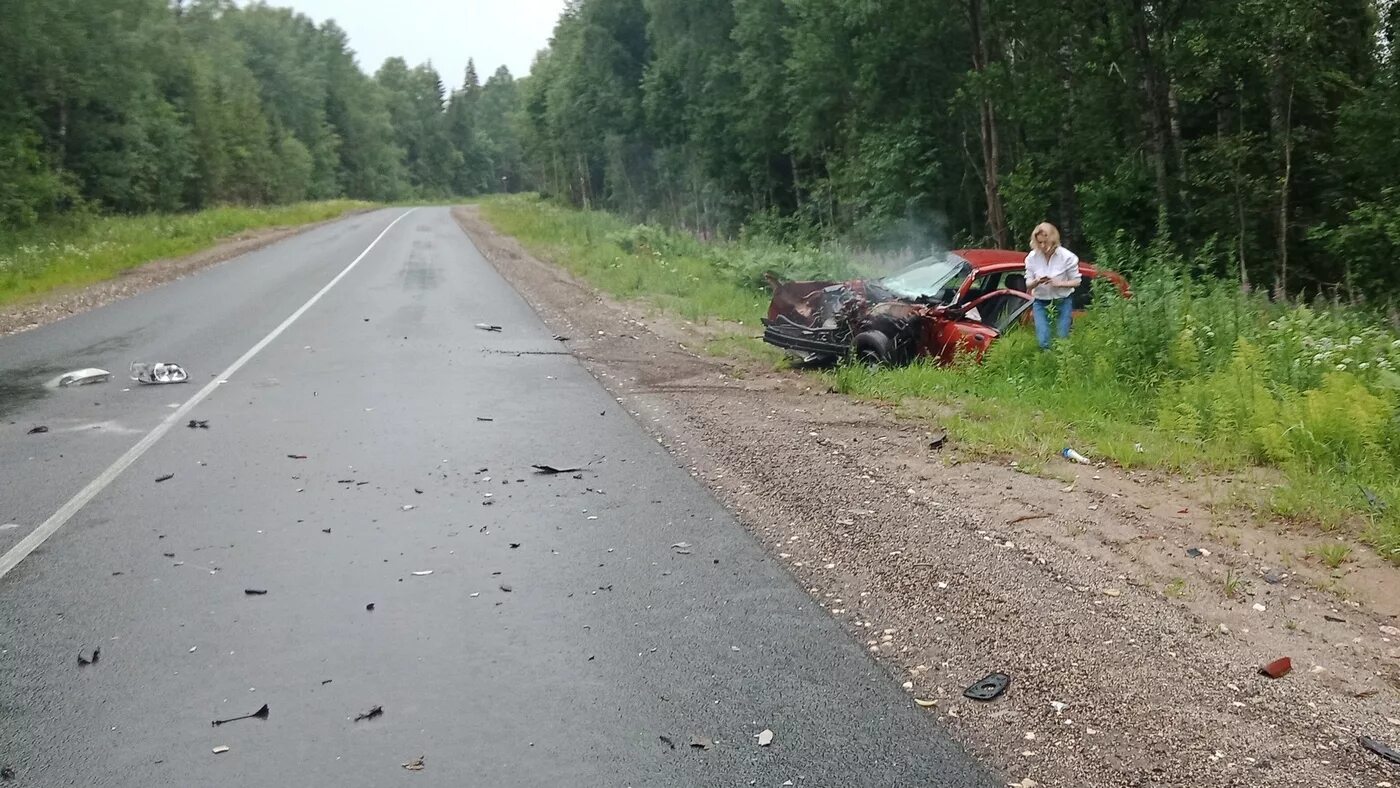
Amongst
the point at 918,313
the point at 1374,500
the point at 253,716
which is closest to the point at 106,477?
the point at 253,716

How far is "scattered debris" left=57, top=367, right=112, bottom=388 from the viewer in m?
11.1

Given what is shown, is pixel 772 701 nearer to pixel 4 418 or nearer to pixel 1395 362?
pixel 1395 362

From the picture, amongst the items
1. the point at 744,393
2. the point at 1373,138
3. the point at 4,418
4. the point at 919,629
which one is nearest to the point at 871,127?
the point at 1373,138

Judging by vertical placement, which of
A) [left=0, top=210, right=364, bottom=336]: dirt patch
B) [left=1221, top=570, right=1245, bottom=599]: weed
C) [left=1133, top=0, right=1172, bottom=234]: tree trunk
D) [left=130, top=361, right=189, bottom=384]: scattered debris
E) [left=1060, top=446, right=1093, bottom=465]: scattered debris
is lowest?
[left=1060, top=446, right=1093, bottom=465]: scattered debris

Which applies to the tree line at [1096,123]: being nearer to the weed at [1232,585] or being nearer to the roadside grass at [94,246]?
the weed at [1232,585]

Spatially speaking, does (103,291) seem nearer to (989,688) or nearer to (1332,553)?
(989,688)

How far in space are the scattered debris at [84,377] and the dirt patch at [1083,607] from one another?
6596mm

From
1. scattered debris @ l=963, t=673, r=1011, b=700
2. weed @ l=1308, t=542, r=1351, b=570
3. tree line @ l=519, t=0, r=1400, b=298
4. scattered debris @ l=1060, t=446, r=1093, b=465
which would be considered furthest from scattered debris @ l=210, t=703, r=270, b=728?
tree line @ l=519, t=0, r=1400, b=298

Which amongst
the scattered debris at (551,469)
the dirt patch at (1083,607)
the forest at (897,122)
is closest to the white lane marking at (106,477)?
the scattered debris at (551,469)

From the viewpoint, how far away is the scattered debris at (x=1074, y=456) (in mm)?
7691

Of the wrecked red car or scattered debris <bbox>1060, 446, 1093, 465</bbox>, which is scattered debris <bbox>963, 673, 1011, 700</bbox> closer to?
scattered debris <bbox>1060, 446, 1093, 465</bbox>

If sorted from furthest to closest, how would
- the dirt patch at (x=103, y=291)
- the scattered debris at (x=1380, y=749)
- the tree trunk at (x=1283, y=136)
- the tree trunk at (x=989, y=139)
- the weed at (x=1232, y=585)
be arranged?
the tree trunk at (x=989, y=139) < the tree trunk at (x=1283, y=136) < the dirt patch at (x=103, y=291) < the weed at (x=1232, y=585) < the scattered debris at (x=1380, y=749)

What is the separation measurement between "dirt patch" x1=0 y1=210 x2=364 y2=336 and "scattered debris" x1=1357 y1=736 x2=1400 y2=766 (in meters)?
16.5

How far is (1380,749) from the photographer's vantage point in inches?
143
